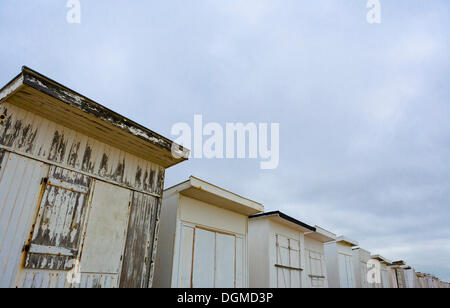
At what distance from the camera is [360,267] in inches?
819

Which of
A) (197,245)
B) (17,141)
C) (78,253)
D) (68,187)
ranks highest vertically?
(17,141)

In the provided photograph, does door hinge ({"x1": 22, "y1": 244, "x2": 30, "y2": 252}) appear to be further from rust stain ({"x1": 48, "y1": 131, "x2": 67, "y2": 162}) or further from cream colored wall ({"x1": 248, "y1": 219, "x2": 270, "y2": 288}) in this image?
cream colored wall ({"x1": 248, "y1": 219, "x2": 270, "y2": 288})

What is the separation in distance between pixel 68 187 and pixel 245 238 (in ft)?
20.9

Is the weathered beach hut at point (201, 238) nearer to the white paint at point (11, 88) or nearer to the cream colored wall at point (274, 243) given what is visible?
the cream colored wall at point (274, 243)

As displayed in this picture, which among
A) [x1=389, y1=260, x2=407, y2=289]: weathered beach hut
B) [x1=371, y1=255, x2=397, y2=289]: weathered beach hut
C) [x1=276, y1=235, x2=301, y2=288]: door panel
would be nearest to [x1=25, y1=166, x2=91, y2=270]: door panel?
[x1=276, y1=235, x2=301, y2=288]: door panel

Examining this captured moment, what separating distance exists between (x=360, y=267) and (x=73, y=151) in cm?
2125

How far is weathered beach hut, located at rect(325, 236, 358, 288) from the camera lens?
691 inches

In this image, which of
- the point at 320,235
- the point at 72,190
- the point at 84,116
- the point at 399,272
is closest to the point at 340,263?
the point at 320,235

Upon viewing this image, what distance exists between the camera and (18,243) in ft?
16.0

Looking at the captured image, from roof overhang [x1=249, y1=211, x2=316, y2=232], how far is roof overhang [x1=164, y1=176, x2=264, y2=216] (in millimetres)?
1327

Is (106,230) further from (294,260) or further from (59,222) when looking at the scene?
(294,260)
